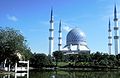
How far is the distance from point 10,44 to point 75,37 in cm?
10853

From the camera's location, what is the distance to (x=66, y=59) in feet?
418

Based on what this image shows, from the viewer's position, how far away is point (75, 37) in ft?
503

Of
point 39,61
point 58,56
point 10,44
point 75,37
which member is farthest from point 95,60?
point 10,44

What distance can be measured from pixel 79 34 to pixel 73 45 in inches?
337

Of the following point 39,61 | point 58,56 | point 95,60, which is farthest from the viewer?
point 58,56

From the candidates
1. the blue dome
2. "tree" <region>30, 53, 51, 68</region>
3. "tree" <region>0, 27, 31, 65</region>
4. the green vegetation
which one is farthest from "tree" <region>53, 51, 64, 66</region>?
"tree" <region>0, 27, 31, 65</region>

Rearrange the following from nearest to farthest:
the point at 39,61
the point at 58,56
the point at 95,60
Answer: the point at 39,61, the point at 95,60, the point at 58,56

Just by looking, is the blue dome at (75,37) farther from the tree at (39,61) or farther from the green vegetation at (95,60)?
the tree at (39,61)

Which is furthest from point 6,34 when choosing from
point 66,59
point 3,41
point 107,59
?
point 66,59

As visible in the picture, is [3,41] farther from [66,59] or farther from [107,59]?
[66,59]

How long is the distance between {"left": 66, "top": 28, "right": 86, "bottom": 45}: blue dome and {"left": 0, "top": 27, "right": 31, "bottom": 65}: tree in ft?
Answer: 340

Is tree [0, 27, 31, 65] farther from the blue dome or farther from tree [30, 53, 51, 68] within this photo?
the blue dome

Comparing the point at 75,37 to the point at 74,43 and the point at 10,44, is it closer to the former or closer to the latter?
the point at 74,43

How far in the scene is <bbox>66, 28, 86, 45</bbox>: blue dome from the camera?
152 m
